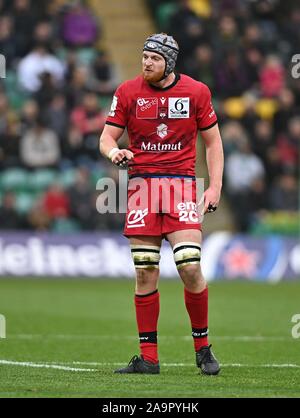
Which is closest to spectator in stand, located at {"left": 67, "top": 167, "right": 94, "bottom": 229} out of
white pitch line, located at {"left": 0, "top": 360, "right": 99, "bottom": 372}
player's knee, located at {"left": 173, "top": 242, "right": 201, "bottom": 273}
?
white pitch line, located at {"left": 0, "top": 360, "right": 99, "bottom": 372}

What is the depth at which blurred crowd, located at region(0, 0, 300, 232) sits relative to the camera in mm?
22328

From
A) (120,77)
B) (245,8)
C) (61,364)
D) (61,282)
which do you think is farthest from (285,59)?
(61,364)

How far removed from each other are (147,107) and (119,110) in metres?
0.23

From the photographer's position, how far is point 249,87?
25.1m

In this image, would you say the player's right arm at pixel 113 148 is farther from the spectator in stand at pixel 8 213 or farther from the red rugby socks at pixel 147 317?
the spectator in stand at pixel 8 213

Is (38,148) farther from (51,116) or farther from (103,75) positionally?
(103,75)

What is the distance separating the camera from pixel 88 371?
9281 millimetres

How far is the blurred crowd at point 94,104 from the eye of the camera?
22328mm

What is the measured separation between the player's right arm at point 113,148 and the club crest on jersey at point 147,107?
0.75ft

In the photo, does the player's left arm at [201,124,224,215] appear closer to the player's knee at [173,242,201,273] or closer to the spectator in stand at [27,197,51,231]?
the player's knee at [173,242,201,273]

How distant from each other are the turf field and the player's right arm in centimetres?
164

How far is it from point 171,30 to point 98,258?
593 cm
